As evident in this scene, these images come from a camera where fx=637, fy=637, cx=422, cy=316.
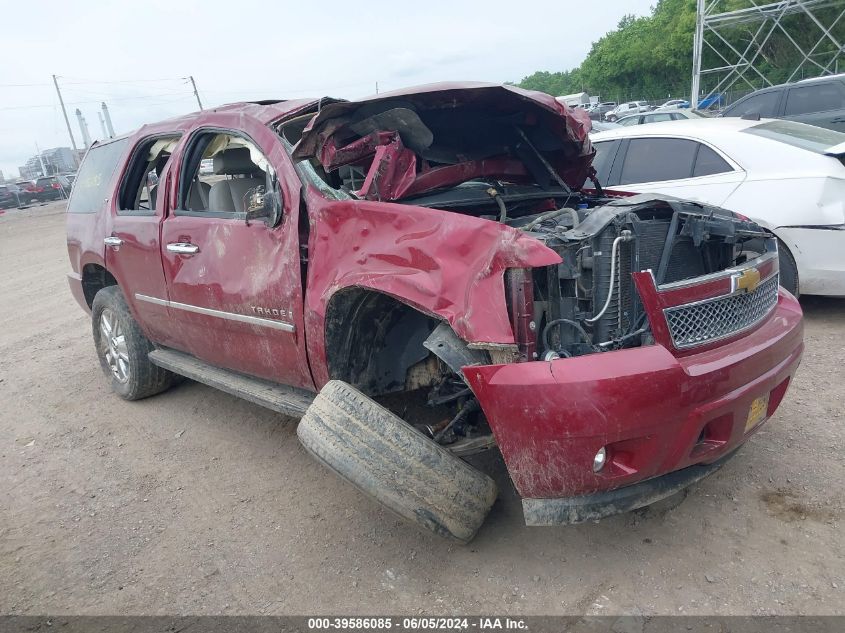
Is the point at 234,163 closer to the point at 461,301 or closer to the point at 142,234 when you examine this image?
the point at 142,234

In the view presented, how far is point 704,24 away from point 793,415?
60.8ft

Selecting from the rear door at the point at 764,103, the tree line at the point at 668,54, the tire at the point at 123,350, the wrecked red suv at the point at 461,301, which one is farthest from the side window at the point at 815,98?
the tree line at the point at 668,54

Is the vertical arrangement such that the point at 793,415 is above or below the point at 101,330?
below

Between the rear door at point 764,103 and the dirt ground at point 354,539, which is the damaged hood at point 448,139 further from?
the rear door at point 764,103

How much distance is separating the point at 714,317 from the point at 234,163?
3.04 m

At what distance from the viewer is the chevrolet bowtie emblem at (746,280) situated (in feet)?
7.93


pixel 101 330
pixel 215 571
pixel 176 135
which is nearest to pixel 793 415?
pixel 215 571

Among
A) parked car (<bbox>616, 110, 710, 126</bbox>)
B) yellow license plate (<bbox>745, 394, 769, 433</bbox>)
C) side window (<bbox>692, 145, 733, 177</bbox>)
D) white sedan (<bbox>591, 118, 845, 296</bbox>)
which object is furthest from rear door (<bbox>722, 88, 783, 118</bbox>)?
yellow license plate (<bbox>745, 394, 769, 433</bbox>)

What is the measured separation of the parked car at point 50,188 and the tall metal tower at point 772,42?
30466 mm

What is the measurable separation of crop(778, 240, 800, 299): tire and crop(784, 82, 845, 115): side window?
6598 millimetres

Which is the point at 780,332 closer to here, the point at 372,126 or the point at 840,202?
the point at 372,126

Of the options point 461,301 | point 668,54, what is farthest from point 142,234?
point 668,54

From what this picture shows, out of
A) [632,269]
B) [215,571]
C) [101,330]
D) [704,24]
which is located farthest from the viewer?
[704,24]

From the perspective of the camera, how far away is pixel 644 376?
6.79 feet
